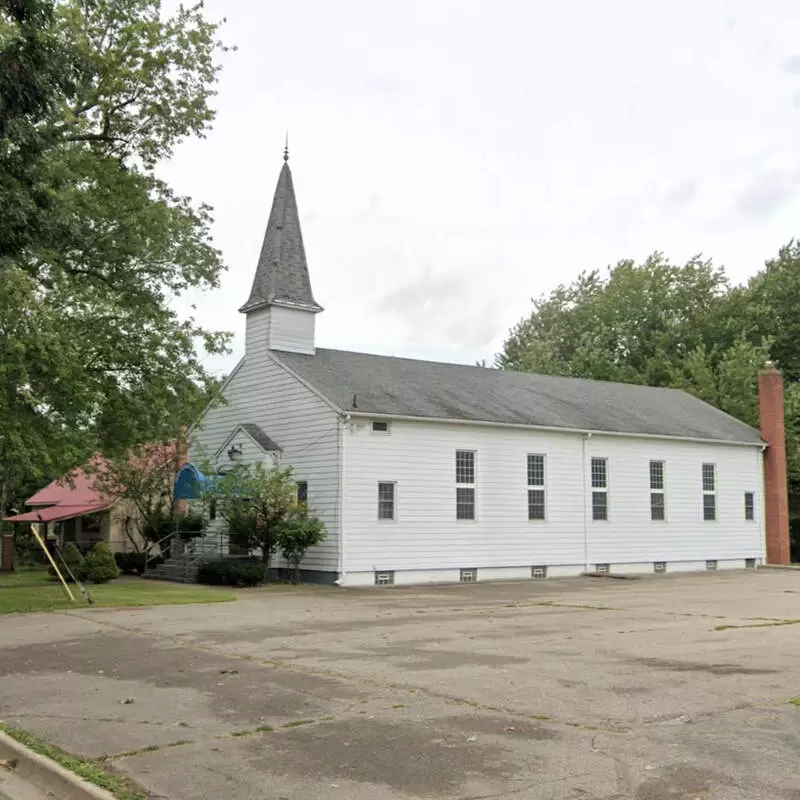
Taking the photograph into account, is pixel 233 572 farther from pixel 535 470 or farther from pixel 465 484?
pixel 535 470

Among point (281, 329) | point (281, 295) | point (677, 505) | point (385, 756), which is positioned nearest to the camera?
point (385, 756)

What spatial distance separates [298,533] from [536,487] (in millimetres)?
8302

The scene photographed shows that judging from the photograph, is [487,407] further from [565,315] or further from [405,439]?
[565,315]

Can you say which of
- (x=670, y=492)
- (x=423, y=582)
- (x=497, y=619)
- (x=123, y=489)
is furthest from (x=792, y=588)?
(x=123, y=489)

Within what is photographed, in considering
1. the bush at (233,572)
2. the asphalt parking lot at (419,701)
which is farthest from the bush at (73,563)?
the asphalt parking lot at (419,701)

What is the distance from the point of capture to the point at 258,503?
25.2 metres

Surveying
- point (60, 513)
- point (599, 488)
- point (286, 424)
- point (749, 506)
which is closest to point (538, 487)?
point (599, 488)

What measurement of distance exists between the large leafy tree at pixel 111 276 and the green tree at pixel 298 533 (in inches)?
163

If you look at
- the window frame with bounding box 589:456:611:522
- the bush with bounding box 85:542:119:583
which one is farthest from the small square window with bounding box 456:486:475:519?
the bush with bounding box 85:542:119:583

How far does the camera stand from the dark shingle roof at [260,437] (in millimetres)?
→ 27438

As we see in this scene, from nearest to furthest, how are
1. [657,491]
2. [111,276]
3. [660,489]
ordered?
[111,276], [657,491], [660,489]

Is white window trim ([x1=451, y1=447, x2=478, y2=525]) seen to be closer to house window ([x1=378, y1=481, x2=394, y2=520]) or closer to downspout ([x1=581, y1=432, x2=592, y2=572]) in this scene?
house window ([x1=378, y1=481, x2=394, y2=520])

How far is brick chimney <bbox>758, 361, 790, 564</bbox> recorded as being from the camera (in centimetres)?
3631

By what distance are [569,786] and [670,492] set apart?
27334mm
